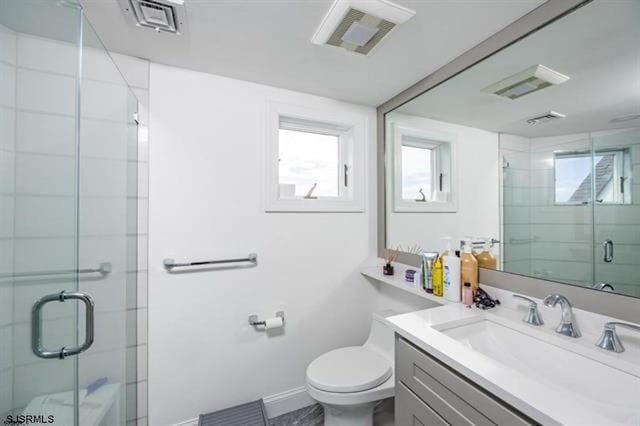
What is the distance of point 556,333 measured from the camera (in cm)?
98

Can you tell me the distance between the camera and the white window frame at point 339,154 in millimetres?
1767

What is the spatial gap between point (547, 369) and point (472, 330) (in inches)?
9.9

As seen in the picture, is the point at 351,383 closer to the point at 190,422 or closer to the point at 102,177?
the point at 190,422

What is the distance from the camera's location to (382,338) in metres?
1.71

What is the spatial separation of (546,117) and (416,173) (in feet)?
2.68

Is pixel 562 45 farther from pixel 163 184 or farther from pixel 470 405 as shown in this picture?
pixel 163 184

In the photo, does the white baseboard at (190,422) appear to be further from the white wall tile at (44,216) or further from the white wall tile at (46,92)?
the white wall tile at (46,92)

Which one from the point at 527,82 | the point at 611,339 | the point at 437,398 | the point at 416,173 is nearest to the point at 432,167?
the point at 416,173

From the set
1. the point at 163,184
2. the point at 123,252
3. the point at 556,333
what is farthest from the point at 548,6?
the point at 123,252

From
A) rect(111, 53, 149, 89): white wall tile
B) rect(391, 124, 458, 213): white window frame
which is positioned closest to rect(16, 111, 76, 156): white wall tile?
rect(111, 53, 149, 89): white wall tile

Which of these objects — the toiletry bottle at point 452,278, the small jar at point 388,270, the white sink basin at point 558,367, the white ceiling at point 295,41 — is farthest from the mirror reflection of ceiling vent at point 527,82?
the small jar at point 388,270

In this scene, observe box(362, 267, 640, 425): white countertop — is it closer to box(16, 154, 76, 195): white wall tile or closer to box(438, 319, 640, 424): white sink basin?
box(438, 319, 640, 424): white sink basin

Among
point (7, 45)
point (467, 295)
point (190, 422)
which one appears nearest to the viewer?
point (7, 45)

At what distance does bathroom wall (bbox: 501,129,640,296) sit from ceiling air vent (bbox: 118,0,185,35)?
62.8 inches
